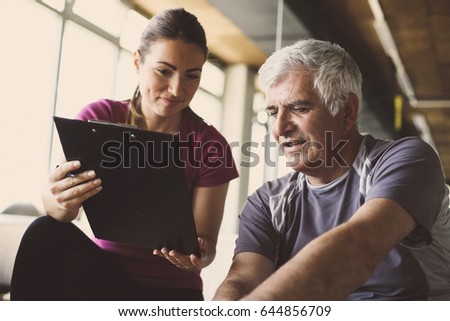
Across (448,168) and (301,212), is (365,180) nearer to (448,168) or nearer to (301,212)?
(301,212)

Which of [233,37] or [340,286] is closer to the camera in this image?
[340,286]

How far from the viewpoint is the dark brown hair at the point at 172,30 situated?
1.13 m

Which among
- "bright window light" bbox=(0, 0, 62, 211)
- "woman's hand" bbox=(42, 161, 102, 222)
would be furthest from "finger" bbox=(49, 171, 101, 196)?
"bright window light" bbox=(0, 0, 62, 211)

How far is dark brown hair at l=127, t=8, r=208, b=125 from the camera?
1.13 metres

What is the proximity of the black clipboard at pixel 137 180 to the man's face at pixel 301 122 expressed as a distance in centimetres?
20

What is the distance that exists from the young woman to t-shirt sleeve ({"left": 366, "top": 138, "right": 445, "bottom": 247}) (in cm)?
35

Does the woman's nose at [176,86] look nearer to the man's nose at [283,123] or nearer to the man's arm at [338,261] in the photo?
the man's nose at [283,123]

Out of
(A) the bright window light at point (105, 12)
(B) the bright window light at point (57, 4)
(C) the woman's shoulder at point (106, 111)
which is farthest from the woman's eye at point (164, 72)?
(B) the bright window light at point (57, 4)

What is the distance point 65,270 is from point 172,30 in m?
0.49

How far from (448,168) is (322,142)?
40 cm

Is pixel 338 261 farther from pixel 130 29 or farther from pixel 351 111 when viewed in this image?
pixel 130 29

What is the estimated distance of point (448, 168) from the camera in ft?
4.09

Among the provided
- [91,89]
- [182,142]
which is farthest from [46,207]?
[91,89]
